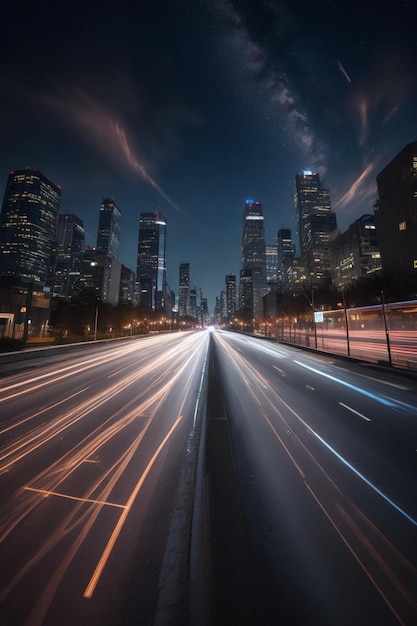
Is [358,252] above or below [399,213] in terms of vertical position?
above

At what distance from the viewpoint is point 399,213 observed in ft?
266

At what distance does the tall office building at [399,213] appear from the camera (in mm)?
75688

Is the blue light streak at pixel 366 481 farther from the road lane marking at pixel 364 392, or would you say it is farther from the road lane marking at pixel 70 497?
the road lane marking at pixel 364 392

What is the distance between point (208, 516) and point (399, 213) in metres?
107

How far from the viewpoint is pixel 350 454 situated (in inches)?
253

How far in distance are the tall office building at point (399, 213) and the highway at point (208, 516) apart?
80648 mm

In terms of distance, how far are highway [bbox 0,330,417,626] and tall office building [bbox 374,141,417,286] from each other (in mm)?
80648

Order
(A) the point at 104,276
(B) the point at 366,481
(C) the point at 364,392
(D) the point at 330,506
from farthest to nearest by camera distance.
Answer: (A) the point at 104,276, (C) the point at 364,392, (B) the point at 366,481, (D) the point at 330,506

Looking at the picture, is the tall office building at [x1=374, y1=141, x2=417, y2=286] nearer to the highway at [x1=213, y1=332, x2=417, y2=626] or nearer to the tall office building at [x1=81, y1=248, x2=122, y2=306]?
the highway at [x1=213, y1=332, x2=417, y2=626]

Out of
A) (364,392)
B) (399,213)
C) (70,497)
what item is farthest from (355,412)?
(399,213)

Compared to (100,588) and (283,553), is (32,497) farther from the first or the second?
(283,553)

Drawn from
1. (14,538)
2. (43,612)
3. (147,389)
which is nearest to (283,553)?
(43,612)

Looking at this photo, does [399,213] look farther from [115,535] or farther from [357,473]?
[115,535]

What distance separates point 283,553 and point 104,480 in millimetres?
3875
